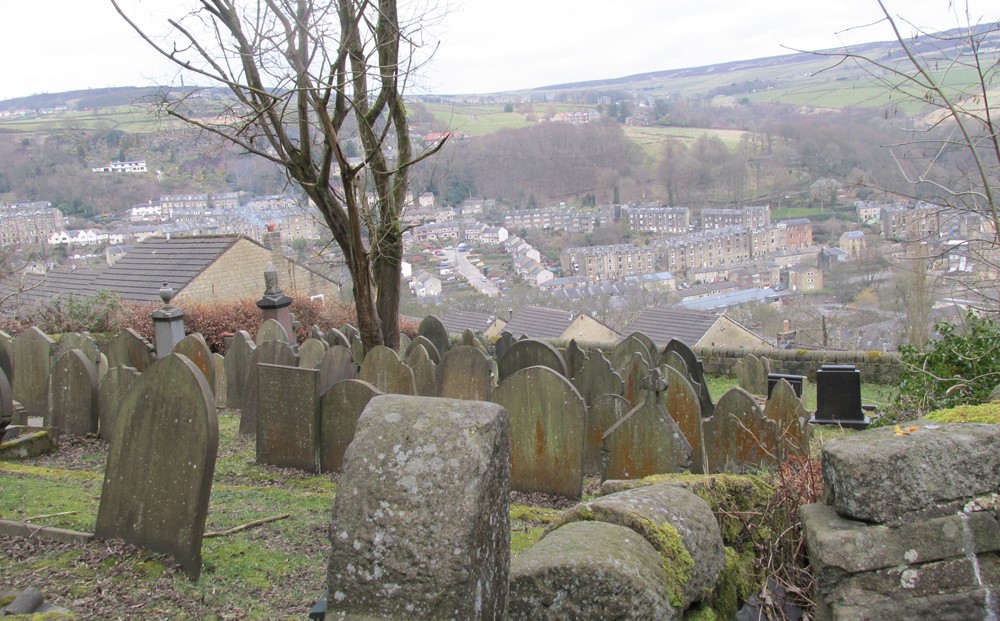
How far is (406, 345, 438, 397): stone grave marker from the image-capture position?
9828mm

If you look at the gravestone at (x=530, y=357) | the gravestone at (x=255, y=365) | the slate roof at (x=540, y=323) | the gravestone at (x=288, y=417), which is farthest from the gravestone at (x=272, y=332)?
the slate roof at (x=540, y=323)

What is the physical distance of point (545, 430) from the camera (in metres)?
7.11

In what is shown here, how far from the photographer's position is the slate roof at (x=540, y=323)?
802 inches

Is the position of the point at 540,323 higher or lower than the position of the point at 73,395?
lower

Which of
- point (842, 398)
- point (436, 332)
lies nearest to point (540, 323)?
point (436, 332)

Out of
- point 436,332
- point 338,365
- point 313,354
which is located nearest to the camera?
point 338,365

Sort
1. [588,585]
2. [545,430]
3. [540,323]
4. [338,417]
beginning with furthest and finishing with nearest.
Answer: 1. [540,323]
2. [338,417]
3. [545,430]
4. [588,585]

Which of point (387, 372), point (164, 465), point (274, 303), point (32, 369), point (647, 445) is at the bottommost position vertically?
point (647, 445)

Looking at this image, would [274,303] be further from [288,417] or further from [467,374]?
[288,417]

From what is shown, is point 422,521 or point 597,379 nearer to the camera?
point 422,521

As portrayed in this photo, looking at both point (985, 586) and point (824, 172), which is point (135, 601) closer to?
point (985, 586)

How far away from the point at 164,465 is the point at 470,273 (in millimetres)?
33215

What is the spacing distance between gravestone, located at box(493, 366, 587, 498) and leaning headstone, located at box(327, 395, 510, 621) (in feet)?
13.9

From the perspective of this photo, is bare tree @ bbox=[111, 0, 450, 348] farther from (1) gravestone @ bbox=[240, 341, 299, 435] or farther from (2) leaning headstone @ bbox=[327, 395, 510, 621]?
(2) leaning headstone @ bbox=[327, 395, 510, 621]
